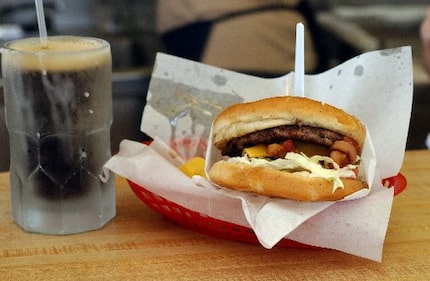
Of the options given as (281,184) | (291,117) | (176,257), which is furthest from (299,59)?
(176,257)

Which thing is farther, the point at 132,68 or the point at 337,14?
the point at 337,14

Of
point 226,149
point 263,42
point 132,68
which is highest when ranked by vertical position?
point 226,149

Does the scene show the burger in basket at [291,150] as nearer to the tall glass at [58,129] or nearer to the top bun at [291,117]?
the top bun at [291,117]

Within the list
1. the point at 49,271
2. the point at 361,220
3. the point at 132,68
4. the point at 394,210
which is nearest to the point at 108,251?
the point at 49,271

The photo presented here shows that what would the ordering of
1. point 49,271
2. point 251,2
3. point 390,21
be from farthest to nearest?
point 390,21 → point 251,2 → point 49,271

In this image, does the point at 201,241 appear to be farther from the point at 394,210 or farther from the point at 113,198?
the point at 394,210

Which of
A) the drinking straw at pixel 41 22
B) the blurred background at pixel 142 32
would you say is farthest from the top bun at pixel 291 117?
the blurred background at pixel 142 32

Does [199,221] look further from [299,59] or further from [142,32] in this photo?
[142,32]

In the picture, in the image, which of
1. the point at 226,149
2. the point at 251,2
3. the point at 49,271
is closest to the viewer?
the point at 49,271
